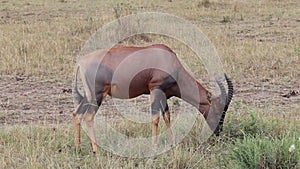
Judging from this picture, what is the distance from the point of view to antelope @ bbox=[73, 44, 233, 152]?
5.95 m

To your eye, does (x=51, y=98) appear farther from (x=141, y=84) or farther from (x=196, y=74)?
(x=196, y=74)

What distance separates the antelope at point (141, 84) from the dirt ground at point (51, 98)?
87 cm

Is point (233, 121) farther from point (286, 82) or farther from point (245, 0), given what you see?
point (245, 0)

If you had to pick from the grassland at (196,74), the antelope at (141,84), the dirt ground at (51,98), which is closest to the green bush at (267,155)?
the grassland at (196,74)

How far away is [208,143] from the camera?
6.09 meters

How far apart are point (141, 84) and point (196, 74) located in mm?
3213

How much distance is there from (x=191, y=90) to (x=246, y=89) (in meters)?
2.38

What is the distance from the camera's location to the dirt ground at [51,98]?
7215 millimetres

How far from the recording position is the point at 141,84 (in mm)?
6133

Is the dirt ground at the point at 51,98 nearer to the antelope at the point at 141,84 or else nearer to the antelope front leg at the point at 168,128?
the antelope at the point at 141,84

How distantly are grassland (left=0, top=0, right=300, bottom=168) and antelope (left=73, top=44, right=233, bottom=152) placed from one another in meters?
0.27

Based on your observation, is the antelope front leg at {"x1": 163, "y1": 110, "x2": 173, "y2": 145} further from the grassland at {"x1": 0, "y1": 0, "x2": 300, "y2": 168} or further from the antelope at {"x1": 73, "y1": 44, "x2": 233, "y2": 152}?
the grassland at {"x1": 0, "y1": 0, "x2": 300, "y2": 168}

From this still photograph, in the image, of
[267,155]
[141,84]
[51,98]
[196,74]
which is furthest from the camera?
[196,74]

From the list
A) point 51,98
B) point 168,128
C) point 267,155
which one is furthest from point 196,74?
point 267,155
